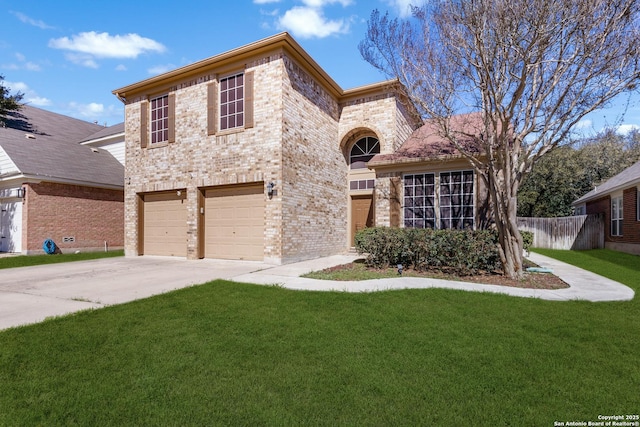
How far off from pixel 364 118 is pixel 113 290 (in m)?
10.5

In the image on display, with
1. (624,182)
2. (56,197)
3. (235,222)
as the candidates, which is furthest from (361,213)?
(56,197)

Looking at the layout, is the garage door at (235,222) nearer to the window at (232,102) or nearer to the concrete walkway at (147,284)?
the concrete walkway at (147,284)

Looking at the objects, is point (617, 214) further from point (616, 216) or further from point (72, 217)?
point (72, 217)

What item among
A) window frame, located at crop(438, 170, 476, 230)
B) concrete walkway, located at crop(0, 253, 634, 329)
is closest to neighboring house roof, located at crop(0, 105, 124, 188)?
concrete walkway, located at crop(0, 253, 634, 329)

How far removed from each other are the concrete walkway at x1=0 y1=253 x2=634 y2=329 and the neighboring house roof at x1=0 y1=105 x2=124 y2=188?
20.0 feet

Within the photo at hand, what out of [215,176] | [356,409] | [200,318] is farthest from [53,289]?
[356,409]

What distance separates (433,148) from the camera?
11.8 m

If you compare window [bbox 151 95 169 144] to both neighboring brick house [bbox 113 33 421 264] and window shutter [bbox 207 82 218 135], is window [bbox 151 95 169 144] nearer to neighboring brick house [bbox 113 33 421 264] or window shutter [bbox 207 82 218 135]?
neighboring brick house [bbox 113 33 421 264]

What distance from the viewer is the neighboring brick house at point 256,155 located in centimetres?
1030

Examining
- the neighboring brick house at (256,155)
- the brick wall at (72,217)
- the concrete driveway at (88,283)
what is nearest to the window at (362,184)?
the neighboring brick house at (256,155)

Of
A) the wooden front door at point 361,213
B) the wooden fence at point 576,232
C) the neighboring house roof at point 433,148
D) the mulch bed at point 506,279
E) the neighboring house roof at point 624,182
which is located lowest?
the mulch bed at point 506,279

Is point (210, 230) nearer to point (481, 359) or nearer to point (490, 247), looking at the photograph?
point (490, 247)

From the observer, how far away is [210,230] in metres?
11.6

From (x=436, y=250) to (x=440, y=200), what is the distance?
12.1 feet
